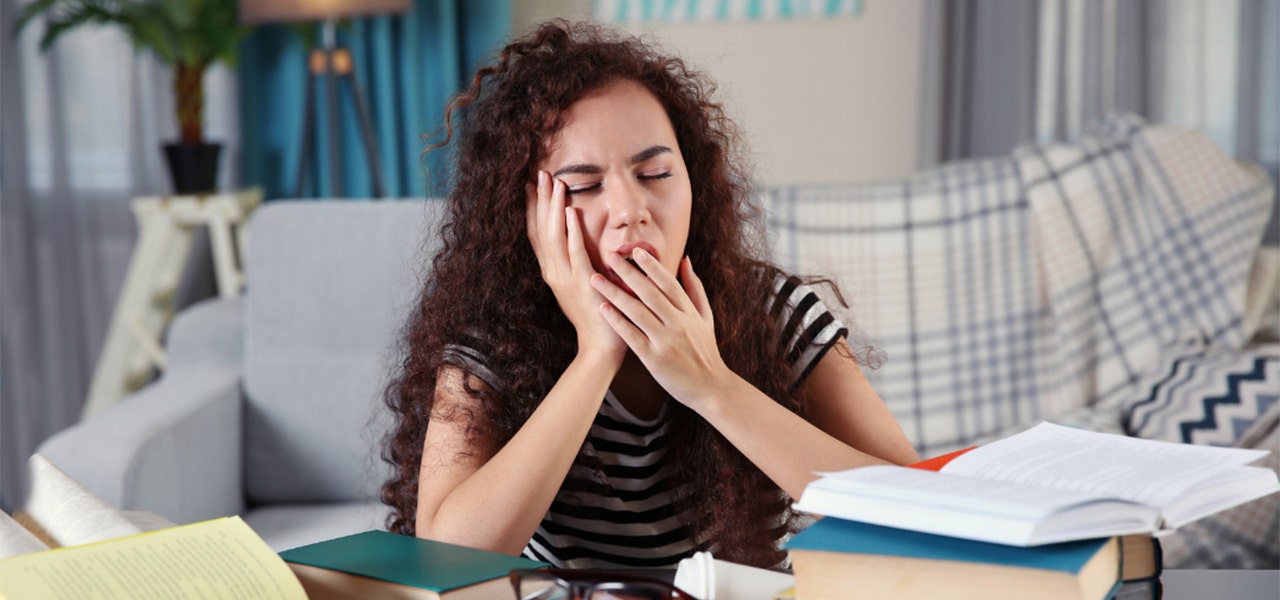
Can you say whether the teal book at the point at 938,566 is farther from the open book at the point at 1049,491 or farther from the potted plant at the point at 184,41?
the potted plant at the point at 184,41

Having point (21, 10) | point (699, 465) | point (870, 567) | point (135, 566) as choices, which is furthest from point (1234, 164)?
point (21, 10)

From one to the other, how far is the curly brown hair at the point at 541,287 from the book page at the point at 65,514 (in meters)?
0.33

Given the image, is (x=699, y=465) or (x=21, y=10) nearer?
(x=699, y=465)

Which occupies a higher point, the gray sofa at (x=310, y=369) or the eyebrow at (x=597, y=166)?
the eyebrow at (x=597, y=166)

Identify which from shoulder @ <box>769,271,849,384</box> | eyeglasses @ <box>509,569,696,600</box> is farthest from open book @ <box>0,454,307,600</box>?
shoulder @ <box>769,271,849,384</box>

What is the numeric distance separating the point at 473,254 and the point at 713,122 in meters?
0.30

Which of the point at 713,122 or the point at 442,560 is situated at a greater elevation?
the point at 713,122

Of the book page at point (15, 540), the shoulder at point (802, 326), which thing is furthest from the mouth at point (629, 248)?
the book page at point (15, 540)

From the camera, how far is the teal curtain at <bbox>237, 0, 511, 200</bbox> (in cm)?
319

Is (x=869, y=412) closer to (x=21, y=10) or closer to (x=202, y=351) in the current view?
(x=202, y=351)

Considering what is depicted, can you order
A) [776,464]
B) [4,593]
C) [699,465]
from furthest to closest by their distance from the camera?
[699,465] → [776,464] → [4,593]

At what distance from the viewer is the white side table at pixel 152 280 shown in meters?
2.71

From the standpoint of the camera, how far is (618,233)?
94 cm

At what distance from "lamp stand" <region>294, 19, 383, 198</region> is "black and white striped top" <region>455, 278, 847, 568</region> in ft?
7.05
